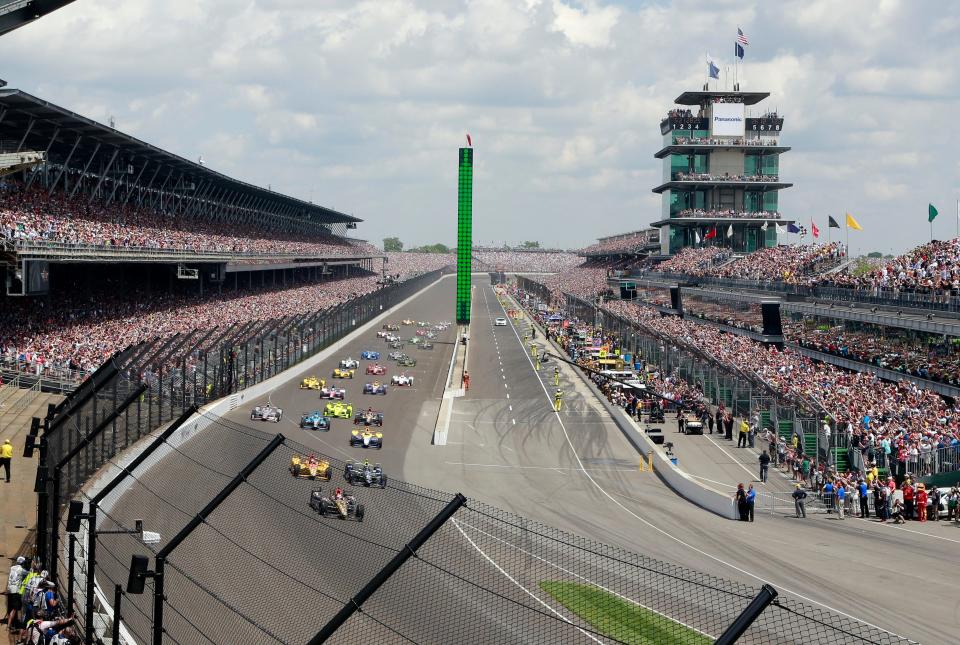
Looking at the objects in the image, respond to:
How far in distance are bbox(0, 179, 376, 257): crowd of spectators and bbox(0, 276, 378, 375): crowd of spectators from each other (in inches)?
135

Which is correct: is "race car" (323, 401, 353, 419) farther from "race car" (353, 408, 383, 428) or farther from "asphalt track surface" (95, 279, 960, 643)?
"race car" (353, 408, 383, 428)

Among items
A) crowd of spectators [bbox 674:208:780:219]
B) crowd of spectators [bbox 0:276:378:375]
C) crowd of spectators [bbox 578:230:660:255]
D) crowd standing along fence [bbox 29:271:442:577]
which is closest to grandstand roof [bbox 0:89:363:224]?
crowd of spectators [bbox 0:276:378:375]

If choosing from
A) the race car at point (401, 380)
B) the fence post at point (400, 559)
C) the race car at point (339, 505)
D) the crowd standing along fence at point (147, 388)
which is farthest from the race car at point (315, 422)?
the fence post at point (400, 559)

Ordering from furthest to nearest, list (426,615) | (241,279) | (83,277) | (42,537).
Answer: (241,279) < (83,277) < (42,537) < (426,615)

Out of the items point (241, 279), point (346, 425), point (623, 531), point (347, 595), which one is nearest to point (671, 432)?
point (346, 425)

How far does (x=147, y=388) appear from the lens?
20.1 metres

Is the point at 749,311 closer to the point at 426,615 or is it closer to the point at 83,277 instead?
the point at 83,277

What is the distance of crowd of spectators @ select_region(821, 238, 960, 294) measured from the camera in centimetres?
3831

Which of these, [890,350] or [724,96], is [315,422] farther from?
[724,96]

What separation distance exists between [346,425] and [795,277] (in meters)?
32.1

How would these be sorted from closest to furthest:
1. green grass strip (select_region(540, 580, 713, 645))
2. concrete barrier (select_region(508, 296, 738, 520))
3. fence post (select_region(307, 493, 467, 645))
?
fence post (select_region(307, 493, 467, 645)), green grass strip (select_region(540, 580, 713, 645)), concrete barrier (select_region(508, 296, 738, 520))

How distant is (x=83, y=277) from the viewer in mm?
57312

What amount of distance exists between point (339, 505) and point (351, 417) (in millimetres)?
30623

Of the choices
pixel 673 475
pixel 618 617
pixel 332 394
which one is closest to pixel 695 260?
pixel 332 394
